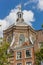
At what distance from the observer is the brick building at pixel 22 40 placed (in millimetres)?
60625

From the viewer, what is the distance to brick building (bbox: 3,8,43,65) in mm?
60625

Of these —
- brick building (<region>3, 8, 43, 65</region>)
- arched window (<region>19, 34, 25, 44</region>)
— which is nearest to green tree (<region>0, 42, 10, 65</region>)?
brick building (<region>3, 8, 43, 65</region>)

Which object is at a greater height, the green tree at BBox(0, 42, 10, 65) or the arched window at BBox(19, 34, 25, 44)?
the arched window at BBox(19, 34, 25, 44)

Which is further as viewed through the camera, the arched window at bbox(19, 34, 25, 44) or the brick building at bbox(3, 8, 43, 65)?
the arched window at bbox(19, 34, 25, 44)

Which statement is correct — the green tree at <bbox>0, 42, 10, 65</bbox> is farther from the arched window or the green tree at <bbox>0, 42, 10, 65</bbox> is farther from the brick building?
the arched window

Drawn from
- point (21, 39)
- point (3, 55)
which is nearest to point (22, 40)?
point (21, 39)

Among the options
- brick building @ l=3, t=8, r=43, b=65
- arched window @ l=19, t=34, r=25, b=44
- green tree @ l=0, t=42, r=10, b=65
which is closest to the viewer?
green tree @ l=0, t=42, r=10, b=65

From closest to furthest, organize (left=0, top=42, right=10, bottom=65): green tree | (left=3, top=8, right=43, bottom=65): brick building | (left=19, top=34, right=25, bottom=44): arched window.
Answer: (left=0, top=42, right=10, bottom=65): green tree < (left=3, top=8, right=43, bottom=65): brick building < (left=19, top=34, right=25, bottom=44): arched window

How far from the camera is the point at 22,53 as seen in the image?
61125 mm

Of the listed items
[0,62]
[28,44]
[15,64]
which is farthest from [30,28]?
[0,62]

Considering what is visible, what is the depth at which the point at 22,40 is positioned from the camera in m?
71.8

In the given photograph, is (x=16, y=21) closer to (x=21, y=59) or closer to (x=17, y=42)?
(x=17, y=42)

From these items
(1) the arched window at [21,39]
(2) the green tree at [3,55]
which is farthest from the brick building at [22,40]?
(2) the green tree at [3,55]

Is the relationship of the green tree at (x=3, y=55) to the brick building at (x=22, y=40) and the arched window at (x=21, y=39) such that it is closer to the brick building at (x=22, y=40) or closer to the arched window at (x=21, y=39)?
the brick building at (x=22, y=40)
